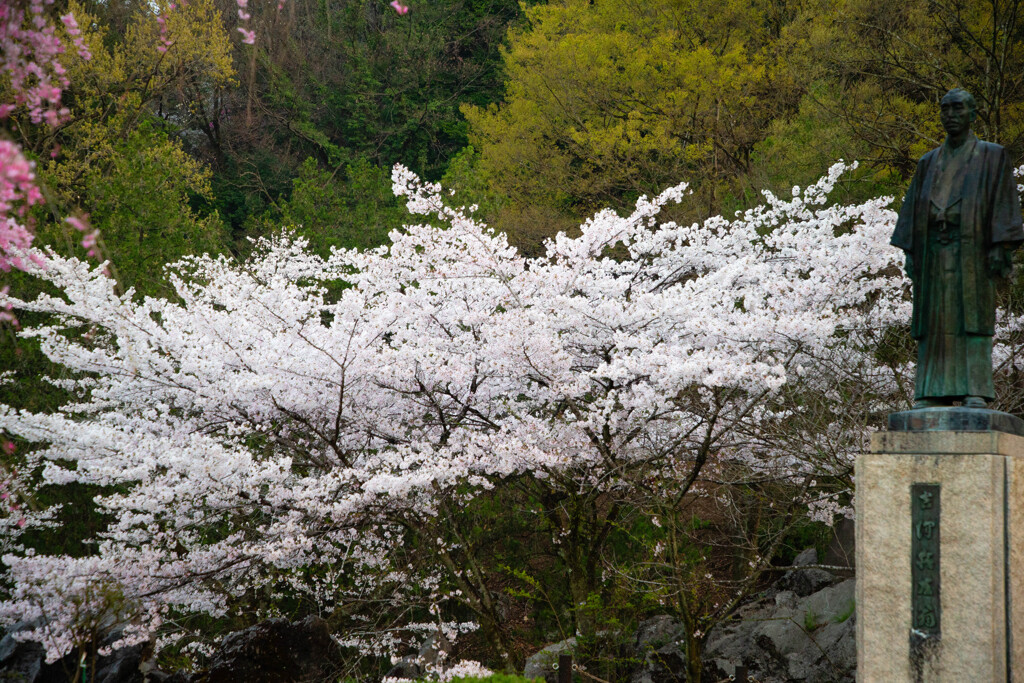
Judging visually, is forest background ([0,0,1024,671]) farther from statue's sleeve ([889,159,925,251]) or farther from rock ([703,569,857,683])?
statue's sleeve ([889,159,925,251])

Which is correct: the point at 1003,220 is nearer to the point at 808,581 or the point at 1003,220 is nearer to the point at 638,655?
the point at 638,655

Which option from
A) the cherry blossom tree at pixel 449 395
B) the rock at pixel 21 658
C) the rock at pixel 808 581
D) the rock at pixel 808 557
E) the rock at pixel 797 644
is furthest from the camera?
the rock at pixel 808 557

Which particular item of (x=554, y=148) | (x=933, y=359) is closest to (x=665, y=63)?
(x=554, y=148)

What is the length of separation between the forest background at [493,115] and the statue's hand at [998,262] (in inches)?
156

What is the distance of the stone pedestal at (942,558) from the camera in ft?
12.0

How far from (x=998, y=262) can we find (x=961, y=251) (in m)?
0.16

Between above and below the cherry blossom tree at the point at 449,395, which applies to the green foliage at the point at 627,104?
above

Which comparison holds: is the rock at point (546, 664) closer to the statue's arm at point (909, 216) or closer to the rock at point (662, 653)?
the rock at point (662, 653)

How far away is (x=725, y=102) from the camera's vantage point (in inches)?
592

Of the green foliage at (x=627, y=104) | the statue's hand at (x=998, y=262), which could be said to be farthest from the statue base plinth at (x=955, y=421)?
the green foliage at (x=627, y=104)

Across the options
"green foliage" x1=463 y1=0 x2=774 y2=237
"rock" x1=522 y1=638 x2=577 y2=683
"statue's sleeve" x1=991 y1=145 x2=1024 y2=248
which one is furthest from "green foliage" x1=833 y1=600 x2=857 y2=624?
"green foliage" x1=463 y1=0 x2=774 y2=237

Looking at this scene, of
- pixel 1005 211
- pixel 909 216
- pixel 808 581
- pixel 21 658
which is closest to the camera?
pixel 1005 211

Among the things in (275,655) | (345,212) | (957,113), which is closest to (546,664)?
(275,655)

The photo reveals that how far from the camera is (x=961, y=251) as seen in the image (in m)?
4.04
